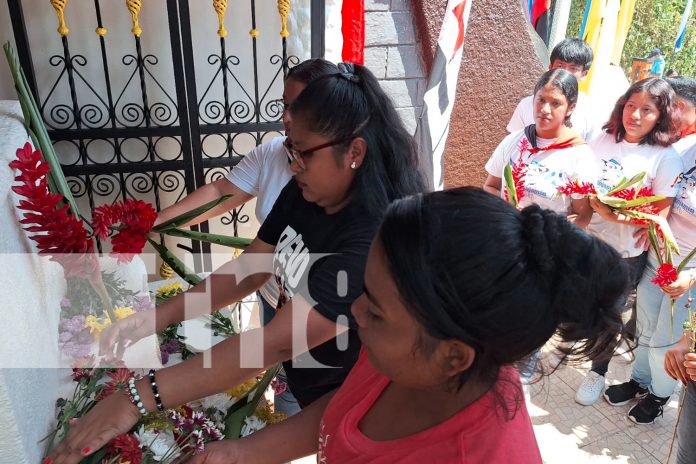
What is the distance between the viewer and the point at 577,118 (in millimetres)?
3145

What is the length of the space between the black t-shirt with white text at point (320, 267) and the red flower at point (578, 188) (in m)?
1.56

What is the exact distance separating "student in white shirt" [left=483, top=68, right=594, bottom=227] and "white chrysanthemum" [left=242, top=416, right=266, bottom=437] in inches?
68.2

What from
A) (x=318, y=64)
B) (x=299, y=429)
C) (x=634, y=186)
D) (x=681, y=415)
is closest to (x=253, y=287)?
(x=299, y=429)

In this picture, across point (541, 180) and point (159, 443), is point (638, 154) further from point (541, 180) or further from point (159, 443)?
point (159, 443)

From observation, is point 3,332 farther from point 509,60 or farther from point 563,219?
point 509,60

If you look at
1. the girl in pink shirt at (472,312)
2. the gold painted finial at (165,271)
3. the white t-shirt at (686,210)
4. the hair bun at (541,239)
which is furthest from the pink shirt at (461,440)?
the white t-shirt at (686,210)

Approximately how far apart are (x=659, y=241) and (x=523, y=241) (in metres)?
2.15

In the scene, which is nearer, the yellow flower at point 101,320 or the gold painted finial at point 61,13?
the yellow flower at point 101,320

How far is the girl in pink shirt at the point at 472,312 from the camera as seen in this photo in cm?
74

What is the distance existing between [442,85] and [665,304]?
61.8 inches

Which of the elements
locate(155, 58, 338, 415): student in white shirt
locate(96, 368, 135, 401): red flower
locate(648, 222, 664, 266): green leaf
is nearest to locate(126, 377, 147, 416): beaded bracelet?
locate(96, 368, 135, 401): red flower

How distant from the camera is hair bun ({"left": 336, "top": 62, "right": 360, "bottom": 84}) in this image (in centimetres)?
132

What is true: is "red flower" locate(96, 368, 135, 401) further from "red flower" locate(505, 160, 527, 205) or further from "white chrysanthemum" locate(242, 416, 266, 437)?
"red flower" locate(505, 160, 527, 205)

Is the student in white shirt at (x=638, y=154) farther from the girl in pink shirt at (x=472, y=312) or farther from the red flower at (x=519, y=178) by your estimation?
the girl in pink shirt at (x=472, y=312)
